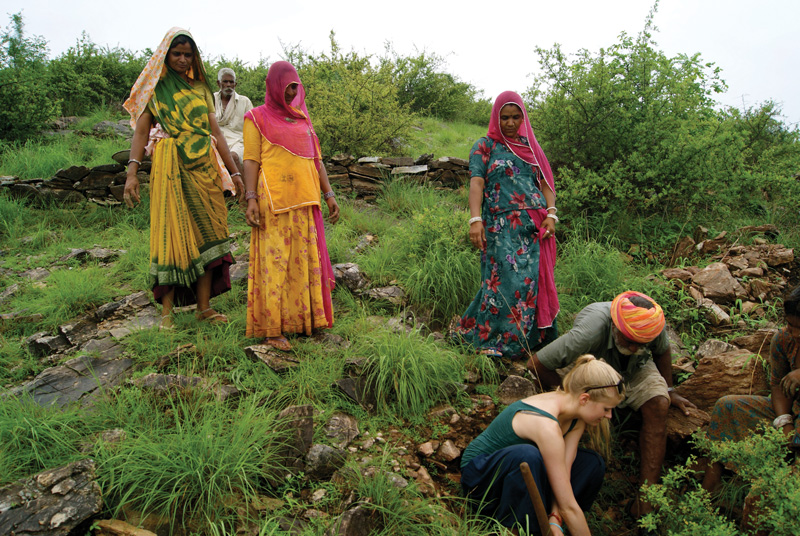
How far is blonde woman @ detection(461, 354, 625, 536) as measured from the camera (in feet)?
7.73

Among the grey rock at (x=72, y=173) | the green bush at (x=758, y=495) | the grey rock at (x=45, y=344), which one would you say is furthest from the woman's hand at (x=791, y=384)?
the grey rock at (x=72, y=173)

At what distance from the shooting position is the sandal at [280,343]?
137 inches

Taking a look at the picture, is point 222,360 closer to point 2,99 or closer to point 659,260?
point 659,260

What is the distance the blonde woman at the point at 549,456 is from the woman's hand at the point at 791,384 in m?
0.81

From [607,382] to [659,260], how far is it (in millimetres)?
3176

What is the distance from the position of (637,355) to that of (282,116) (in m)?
2.69

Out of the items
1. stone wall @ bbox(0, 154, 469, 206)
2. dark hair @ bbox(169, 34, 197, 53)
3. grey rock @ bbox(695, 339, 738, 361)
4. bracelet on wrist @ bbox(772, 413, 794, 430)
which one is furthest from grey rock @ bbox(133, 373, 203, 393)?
stone wall @ bbox(0, 154, 469, 206)

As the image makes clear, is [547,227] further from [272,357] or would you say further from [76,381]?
[76,381]

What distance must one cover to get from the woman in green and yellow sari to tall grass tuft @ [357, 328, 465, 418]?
128 centimetres

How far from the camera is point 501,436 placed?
253cm

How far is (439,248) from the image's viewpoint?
15.1 feet

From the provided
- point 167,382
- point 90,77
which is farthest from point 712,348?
point 90,77

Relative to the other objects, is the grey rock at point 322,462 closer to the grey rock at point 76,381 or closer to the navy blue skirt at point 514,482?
the navy blue skirt at point 514,482

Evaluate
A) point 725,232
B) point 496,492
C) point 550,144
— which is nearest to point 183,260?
point 496,492
